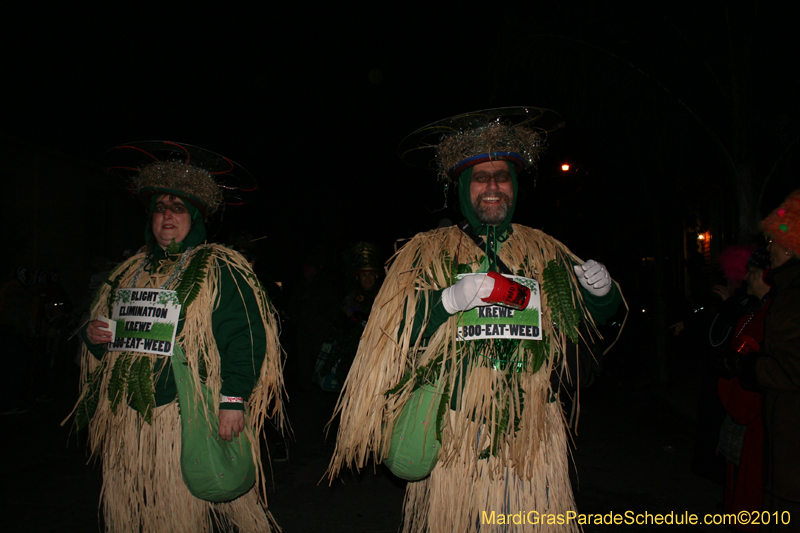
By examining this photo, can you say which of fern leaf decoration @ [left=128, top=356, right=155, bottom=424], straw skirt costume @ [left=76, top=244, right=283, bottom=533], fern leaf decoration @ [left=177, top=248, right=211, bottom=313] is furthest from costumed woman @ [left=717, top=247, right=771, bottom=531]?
fern leaf decoration @ [left=128, top=356, right=155, bottom=424]

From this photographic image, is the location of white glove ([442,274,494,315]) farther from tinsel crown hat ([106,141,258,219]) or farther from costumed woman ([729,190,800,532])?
tinsel crown hat ([106,141,258,219])

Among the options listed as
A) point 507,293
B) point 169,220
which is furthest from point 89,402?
point 507,293

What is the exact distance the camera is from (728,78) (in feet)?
18.4

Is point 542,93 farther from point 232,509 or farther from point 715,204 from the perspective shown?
point 715,204

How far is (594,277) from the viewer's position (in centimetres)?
218

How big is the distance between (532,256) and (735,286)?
108 inches

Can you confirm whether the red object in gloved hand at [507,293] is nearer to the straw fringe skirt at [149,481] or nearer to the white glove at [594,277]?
the white glove at [594,277]

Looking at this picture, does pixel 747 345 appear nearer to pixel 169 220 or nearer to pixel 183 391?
pixel 183 391

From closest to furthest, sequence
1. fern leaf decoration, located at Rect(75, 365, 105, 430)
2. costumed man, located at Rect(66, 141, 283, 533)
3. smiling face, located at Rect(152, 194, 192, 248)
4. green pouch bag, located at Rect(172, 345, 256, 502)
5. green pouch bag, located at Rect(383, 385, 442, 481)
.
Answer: green pouch bag, located at Rect(383, 385, 442, 481) → green pouch bag, located at Rect(172, 345, 256, 502) → costumed man, located at Rect(66, 141, 283, 533) → fern leaf decoration, located at Rect(75, 365, 105, 430) → smiling face, located at Rect(152, 194, 192, 248)

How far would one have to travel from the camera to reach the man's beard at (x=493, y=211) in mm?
2369

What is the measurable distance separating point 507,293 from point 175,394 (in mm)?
1616

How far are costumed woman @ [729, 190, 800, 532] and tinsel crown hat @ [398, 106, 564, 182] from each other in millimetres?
1139

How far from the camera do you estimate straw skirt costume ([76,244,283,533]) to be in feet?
8.16

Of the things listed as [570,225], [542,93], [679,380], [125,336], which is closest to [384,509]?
[125,336]
